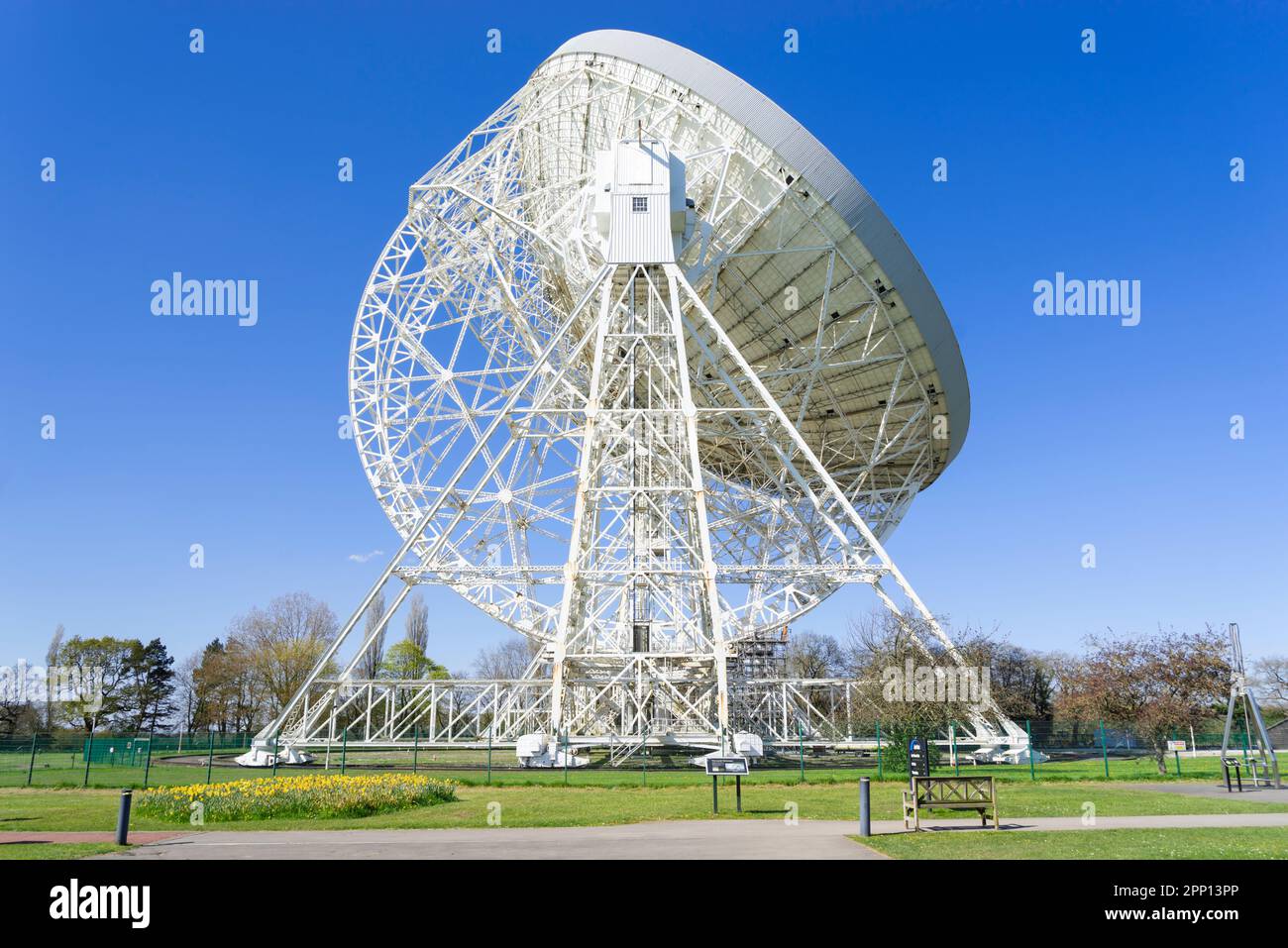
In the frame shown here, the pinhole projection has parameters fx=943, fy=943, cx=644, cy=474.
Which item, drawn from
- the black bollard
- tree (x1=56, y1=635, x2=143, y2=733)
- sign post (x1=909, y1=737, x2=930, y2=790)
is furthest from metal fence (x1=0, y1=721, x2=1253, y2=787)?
tree (x1=56, y1=635, x2=143, y2=733)

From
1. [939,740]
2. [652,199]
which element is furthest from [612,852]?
[652,199]

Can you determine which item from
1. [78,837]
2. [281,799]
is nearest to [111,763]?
[281,799]

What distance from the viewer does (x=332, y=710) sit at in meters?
25.9

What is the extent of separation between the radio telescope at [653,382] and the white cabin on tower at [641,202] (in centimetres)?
7

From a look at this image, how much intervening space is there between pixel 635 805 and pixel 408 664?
59.1m

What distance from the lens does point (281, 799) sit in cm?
1598

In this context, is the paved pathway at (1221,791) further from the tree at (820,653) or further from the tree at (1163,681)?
the tree at (820,653)

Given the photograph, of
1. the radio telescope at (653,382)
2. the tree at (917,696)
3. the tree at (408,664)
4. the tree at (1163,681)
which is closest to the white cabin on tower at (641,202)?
the radio telescope at (653,382)

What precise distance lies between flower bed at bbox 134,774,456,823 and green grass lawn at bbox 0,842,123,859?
9.42 ft

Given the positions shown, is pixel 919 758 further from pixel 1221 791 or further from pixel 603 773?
pixel 603 773

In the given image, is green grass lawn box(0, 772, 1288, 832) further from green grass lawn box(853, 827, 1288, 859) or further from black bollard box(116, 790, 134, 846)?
green grass lawn box(853, 827, 1288, 859)

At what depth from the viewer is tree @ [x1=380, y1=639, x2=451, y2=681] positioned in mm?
72188
